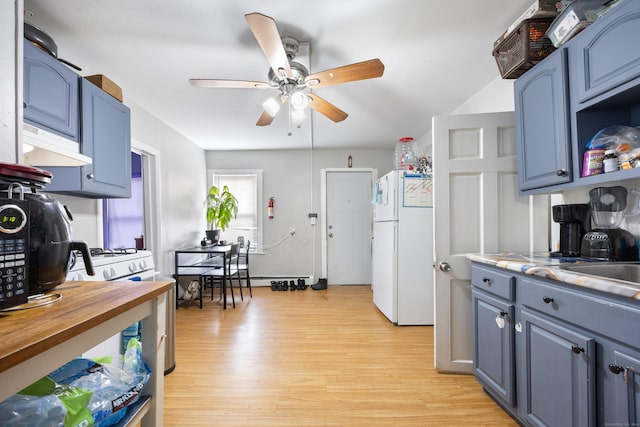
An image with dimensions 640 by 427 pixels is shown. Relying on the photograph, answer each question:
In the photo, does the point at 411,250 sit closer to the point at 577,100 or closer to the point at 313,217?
the point at 577,100

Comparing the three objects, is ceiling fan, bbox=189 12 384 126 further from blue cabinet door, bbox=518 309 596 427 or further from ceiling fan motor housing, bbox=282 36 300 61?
blue cabinet door, bbox=518 309 596 427

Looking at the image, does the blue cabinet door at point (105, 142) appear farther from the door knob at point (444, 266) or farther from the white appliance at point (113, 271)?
the door knob at point (444, 266)

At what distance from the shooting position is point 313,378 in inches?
77.0

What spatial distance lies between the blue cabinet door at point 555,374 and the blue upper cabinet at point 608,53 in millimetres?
1068

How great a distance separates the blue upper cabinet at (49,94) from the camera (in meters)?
1.44

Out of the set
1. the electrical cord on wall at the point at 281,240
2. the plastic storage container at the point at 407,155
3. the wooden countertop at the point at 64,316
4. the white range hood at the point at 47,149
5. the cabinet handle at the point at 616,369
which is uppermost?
the plastic storage container at the point at 407,155

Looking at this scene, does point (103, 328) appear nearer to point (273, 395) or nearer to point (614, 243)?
point (273, 395)

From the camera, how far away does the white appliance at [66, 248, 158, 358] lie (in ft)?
4.42

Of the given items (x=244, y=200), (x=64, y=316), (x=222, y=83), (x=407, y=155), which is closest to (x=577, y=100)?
(x=407, y=155)

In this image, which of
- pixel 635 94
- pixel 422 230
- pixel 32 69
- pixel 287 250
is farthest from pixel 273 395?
pixel 287 250

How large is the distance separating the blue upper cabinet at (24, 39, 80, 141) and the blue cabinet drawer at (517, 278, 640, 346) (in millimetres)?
2613

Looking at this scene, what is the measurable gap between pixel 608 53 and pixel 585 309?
1.10 meters

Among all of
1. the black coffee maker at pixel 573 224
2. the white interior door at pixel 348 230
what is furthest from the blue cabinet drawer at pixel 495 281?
the white interior door at pixel 348 230

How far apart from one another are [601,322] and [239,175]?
4525mm
